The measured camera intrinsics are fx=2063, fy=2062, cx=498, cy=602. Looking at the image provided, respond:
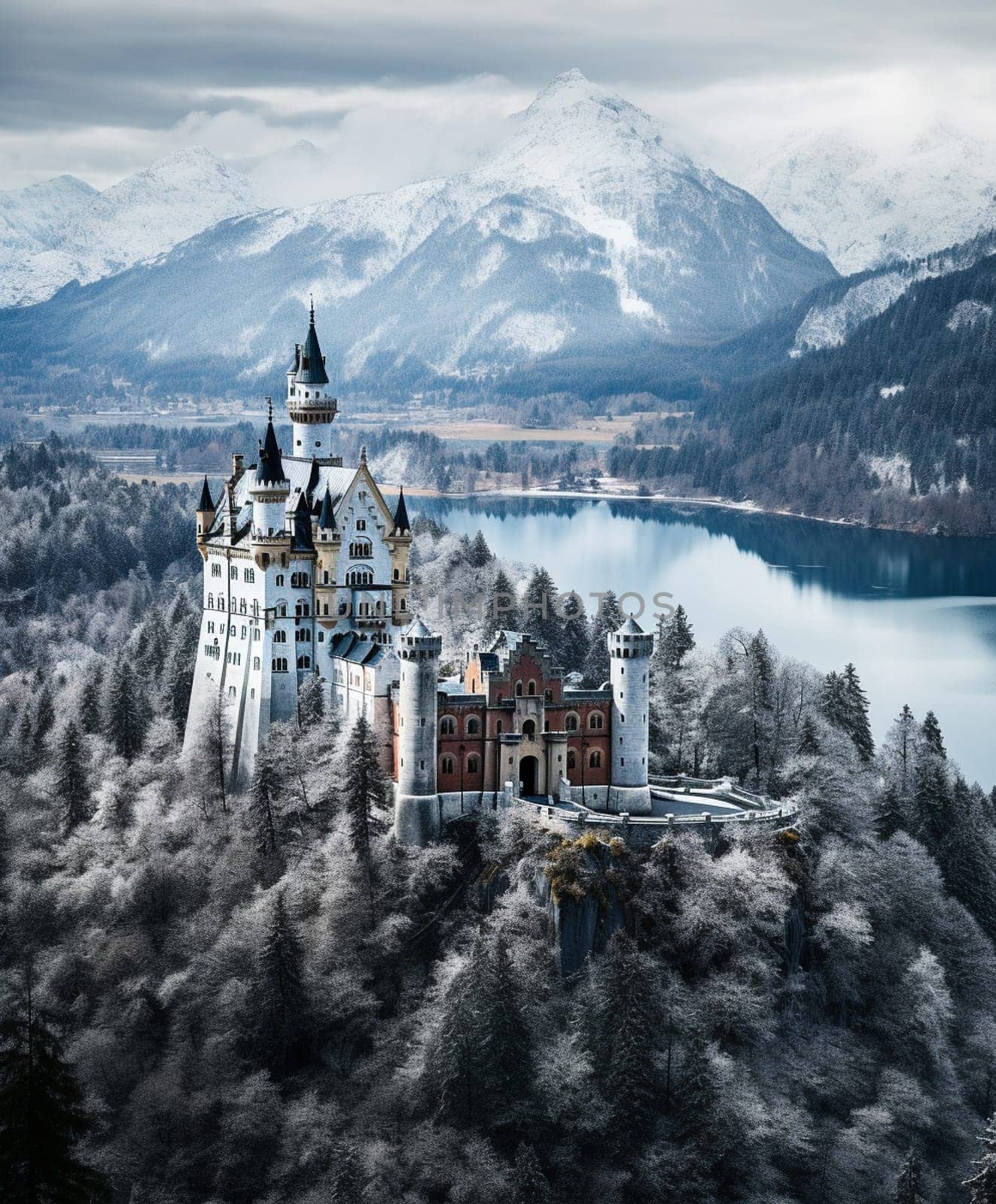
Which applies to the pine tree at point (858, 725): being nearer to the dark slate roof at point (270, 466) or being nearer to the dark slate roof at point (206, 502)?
the dark slate roof at point (270, 466)

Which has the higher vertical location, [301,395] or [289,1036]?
[301,395]

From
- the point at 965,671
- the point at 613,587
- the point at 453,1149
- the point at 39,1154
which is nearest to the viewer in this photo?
the point at 39,1154

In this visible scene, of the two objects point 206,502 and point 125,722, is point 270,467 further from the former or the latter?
point 125,722

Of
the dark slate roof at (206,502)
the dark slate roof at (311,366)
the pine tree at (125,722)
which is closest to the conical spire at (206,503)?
the dark slate roof at (206,502)

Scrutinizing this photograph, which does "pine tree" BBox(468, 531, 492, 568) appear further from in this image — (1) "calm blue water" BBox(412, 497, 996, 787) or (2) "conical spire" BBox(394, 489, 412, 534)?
(2) "conical spire" BBox(394, 489, 412, 534)

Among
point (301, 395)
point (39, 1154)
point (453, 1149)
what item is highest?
point (301, 395)

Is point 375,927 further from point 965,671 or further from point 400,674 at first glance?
point 965,671

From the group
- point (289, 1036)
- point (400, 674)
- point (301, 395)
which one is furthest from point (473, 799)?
point (301, 395)
